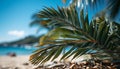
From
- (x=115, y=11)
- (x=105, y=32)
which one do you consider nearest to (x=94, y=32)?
(x=105, y=32)

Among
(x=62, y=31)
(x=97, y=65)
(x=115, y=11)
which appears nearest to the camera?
(x=62, y=31)

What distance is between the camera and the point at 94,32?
13.0 feet

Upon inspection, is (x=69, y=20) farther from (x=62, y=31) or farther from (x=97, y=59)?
(x=97, y=59)

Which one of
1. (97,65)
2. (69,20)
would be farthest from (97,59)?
(69,20)

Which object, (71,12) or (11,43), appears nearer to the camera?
(71,12)

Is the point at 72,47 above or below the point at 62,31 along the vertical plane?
below

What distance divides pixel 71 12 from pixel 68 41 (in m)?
0.51

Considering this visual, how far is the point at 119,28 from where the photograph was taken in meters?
4.35

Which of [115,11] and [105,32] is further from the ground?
[115,11]

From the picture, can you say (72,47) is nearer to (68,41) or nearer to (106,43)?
(68,41)

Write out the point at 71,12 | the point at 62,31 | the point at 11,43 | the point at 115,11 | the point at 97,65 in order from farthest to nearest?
the point at 11,43 → the point at 115,11 → the point at 97,65 → the point at 71,12 → the point at 62,31

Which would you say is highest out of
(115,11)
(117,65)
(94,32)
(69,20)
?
(115,11)

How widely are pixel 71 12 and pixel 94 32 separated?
53 centimetres

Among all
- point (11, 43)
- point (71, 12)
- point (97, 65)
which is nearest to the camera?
point (71, 12)
